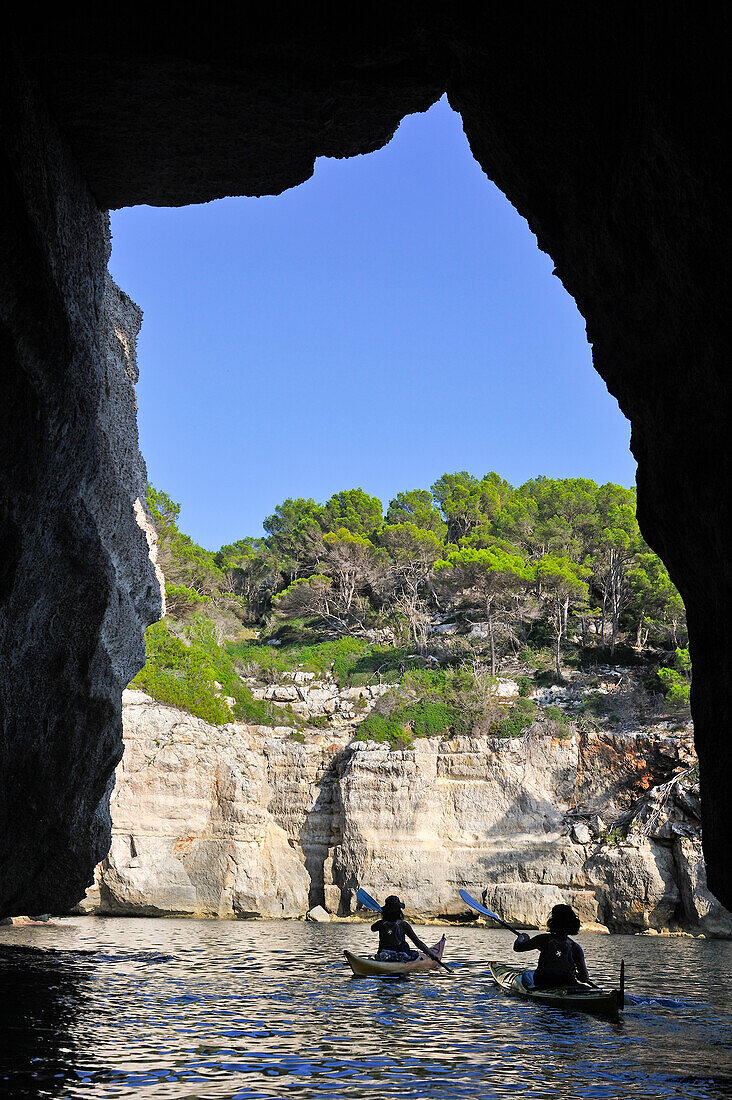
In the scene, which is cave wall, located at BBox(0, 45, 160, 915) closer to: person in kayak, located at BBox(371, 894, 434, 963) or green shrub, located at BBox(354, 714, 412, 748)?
person in kayak, located at BBox(371, 894, 434, 963)

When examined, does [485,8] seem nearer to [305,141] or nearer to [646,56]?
[646,56]

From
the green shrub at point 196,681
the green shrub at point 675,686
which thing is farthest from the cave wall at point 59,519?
the green shrub at point 675,686

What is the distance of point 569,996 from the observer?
10.2 m

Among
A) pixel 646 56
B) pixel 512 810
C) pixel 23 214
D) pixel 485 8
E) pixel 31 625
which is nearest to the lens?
pixel 646 56

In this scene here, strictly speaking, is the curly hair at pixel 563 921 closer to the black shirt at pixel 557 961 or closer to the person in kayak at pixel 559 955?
the person in kayak at pixel 559 955

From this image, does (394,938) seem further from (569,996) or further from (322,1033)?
(322,1033)

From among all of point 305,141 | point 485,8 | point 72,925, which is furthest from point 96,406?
point 72,925

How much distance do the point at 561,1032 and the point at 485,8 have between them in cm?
923

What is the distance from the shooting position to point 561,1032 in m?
9.09

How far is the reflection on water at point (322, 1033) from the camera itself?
6.44 m

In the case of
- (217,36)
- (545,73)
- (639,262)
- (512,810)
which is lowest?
(512,810)

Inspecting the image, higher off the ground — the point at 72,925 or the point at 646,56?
the point at 646,56

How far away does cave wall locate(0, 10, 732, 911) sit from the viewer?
481 cm

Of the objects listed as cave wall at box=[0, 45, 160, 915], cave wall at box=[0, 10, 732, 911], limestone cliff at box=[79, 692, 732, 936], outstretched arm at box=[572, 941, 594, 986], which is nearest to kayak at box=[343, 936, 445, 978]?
outstretched arm at box=[572, 941, 594, 986]
